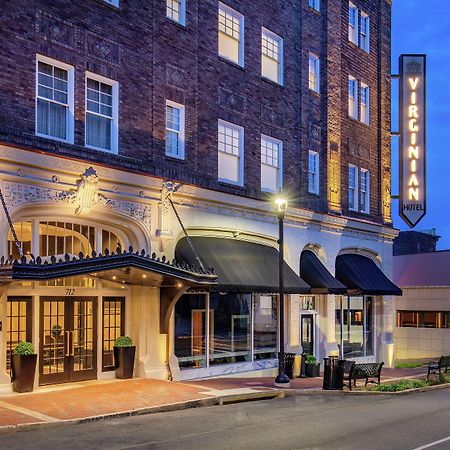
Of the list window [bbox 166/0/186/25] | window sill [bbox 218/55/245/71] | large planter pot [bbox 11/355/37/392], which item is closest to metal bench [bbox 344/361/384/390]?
large planter pot [bbox 11/355/37/392]

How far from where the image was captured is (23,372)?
Result: 53.8ft

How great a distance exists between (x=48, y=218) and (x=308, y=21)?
15.1 metres

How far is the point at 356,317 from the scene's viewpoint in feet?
102

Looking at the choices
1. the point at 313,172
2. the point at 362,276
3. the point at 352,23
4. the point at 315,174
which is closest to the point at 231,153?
the point at 313,172

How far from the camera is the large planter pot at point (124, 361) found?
19.3 metres

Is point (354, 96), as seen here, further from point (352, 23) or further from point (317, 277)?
point (317, 277)

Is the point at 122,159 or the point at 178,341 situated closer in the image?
the point at 122,159

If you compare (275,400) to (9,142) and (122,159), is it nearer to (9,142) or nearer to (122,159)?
(122,159)

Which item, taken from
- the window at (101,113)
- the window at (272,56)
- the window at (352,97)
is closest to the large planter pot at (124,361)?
the window at (101,113)

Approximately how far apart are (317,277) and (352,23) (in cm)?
1200

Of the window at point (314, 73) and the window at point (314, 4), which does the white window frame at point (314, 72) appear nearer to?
the window at point (314, 73)

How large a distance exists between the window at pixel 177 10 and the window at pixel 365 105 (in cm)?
1242

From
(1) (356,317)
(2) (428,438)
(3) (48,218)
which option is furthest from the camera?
(1) (356,317)

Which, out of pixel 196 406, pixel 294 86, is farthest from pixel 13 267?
pixel 294 86
